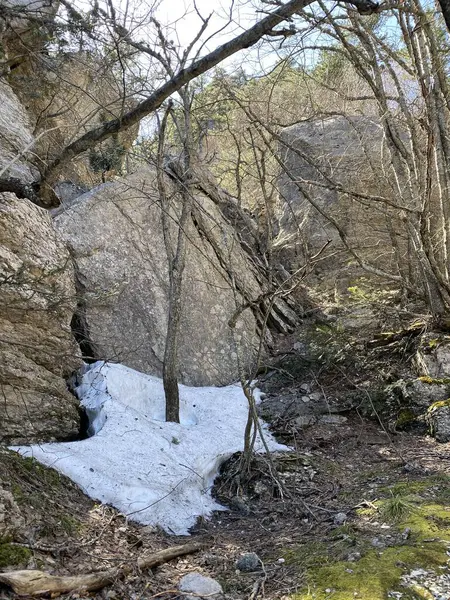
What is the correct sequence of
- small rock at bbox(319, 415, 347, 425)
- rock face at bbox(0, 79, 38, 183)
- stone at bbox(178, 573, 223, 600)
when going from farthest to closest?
rock face at bbox(0, 79, 38, 183), small rock at bbox(319, 415, 347, 425), stone at bbox(178, 573, 223, 600)

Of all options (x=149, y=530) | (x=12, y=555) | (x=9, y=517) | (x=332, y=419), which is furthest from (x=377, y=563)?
(x=332, y=419)

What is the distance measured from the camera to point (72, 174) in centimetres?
920

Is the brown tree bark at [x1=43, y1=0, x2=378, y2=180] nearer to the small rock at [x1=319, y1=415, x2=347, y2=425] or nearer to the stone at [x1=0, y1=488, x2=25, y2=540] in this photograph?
the stone at [x1=0, y1=488, x2=25, y2=540]

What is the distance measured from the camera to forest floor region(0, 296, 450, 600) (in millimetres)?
2551

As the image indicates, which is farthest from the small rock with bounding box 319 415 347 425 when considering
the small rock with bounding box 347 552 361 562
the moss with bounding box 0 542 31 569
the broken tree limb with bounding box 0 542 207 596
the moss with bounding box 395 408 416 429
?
the moss with bounding box 0 542 31 569

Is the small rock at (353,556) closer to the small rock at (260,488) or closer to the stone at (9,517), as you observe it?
the small rock at (260,488)

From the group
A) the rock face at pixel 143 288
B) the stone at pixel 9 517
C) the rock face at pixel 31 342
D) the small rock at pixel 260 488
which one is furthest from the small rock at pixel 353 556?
the rock face at pixel 143 288

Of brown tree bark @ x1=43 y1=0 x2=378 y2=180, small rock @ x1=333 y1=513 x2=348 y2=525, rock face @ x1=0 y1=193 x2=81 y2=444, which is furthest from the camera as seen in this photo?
rock face @ x1=0 y1=193 x2=81 y2=444

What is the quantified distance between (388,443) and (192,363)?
296cm

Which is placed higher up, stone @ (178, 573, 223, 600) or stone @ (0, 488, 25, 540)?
stone @ (0, 488, 25, 540)

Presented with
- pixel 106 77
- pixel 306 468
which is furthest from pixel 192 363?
pixel 106 77

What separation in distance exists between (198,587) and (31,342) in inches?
Result: 133

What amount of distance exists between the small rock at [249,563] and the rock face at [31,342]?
2.49 meters

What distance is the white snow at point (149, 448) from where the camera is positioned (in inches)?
151
